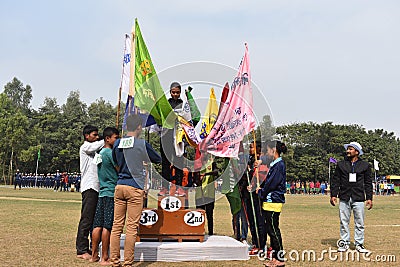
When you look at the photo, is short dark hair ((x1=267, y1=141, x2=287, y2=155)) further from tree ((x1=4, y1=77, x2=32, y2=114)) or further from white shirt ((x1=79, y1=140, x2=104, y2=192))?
tree ((x1=4, y1=77, x2=32, y2=114))

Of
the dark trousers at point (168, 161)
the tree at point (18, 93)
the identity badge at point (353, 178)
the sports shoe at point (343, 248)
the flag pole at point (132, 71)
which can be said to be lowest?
the sports shoe at point (343, 248)

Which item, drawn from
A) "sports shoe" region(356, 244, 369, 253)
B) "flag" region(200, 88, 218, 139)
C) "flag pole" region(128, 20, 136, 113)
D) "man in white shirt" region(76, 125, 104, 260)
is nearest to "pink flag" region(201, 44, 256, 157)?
"flag" region(200, 88, 218, 139)

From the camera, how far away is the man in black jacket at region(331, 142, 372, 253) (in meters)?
9.02

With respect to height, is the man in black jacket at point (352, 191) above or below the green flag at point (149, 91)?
below

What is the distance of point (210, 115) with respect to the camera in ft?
31.4

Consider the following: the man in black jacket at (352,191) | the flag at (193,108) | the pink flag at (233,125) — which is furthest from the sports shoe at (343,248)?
the flag at (193,108)

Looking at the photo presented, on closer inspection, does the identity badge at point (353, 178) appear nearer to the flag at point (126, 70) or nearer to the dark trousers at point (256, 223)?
the dark trousers at point (256, 223)

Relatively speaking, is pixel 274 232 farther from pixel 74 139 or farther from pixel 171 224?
pixel 74 139

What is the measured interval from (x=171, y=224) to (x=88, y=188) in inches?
61.6

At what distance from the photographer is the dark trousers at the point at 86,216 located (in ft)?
25.8

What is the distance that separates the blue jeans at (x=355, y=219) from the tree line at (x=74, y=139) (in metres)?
52.7

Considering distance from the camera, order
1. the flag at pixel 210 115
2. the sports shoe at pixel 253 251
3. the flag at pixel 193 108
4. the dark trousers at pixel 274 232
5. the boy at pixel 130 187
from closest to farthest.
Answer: the boy at pixel 130 187 → the dark trousers at pixel 274 232 → the sports shoe at pixel 253 251 → the flag at pixel 193 108 → the flag at pixel 210 115

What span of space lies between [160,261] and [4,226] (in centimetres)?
595

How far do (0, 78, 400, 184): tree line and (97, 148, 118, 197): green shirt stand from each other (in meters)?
52.8
